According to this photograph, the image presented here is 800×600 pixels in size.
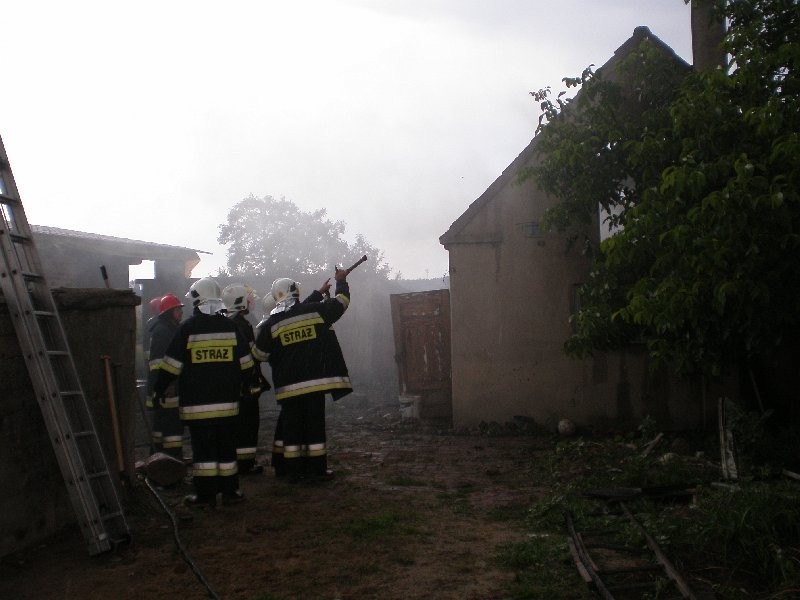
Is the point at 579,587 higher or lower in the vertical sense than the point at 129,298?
lower

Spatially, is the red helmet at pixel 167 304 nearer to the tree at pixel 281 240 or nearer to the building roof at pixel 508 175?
the building roof at pixel 508 175

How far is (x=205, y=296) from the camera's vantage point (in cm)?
718

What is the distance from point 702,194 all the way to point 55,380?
18.9ft

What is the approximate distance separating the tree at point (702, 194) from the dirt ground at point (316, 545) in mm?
2285

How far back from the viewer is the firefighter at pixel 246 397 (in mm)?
7934

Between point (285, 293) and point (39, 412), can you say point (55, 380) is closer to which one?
point (39, 412)

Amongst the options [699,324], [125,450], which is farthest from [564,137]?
[125,450]

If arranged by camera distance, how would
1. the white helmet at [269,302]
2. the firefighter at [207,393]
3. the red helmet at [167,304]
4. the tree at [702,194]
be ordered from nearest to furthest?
the tree at [702,194], the firefighter at [207,393], the white helmet at [269,302], the red helmet at [167,304]

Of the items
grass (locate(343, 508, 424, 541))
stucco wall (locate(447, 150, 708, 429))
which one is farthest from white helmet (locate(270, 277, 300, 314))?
stucco wall (locate(447, 150, 708, 429))

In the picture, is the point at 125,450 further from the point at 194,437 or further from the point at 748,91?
the point at 748,91

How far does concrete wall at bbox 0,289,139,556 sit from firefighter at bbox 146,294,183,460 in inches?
67.4

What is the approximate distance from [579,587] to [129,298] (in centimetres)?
436

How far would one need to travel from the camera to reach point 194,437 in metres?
6.92

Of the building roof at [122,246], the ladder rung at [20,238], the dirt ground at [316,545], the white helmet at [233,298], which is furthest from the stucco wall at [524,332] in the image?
the building roof at [122,246]
